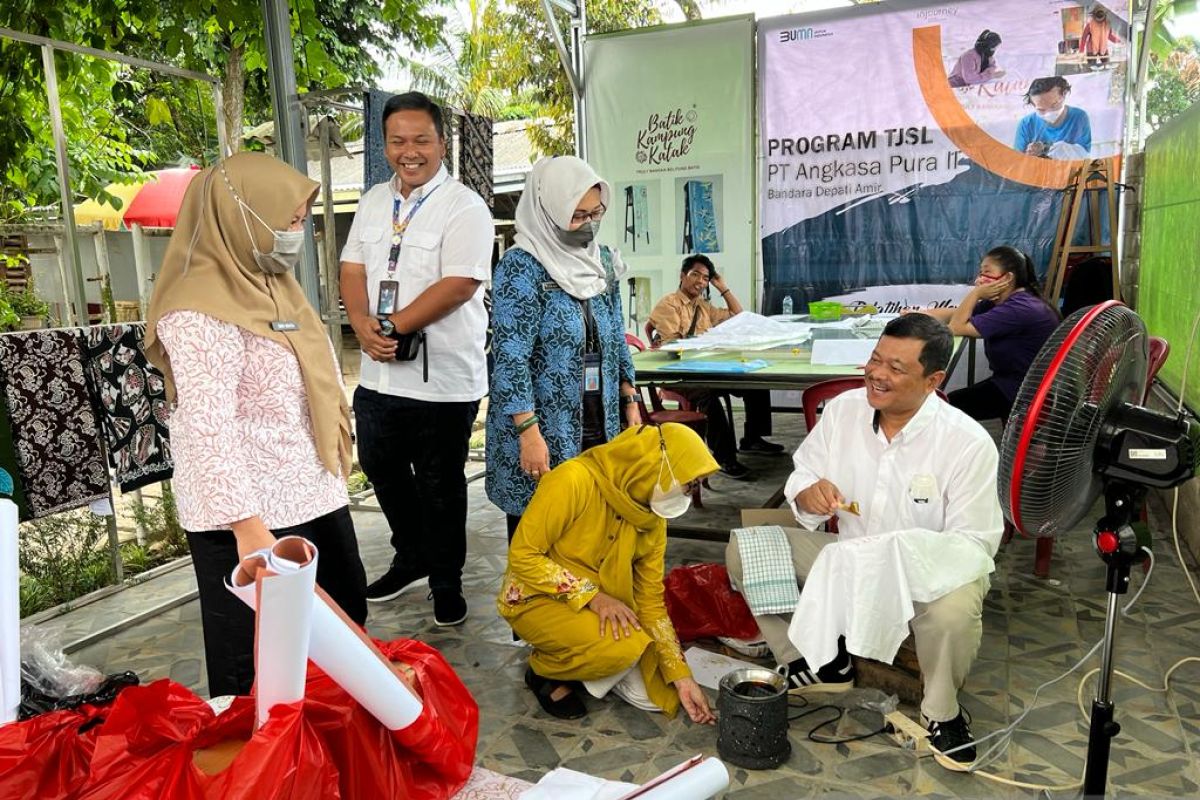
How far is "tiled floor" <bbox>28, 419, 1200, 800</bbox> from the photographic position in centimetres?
217

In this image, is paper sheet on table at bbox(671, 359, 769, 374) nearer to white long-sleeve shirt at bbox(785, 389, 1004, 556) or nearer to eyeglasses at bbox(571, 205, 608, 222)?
white long-sleeve shirt at bbox(785, 389, 1004, 556)

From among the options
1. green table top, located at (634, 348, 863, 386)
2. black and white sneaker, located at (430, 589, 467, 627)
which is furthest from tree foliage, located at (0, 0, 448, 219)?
black and white sneaker, located at (430, 589, 467, 627)

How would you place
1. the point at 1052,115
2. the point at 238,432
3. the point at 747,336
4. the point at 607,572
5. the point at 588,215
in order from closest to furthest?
the point at 238,432 → the point at 607,572 → the point at 588,215 → the point at 747,336 → the point at 1052,115

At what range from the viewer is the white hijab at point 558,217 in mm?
2520

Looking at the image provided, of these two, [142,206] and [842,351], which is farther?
[142,206]

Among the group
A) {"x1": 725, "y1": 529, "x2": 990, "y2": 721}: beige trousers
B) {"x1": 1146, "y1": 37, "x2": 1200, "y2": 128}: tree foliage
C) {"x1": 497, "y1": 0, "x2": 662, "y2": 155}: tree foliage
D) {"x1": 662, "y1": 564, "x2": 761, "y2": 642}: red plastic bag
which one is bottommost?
{"x1": 662, "y1": 564, "x2": 761, "y2": 642}: red plastic bag

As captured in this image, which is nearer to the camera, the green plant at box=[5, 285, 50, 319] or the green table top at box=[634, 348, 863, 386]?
the green plant at box=[5, 285, 50, 319]

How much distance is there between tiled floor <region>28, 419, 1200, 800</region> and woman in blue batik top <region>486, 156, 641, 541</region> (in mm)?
674

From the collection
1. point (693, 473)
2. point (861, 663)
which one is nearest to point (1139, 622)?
point (861, 663)

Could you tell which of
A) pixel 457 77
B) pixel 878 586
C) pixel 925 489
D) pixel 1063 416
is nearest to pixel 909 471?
pixel 925 489

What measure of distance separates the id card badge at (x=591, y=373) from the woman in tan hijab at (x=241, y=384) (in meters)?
1.01

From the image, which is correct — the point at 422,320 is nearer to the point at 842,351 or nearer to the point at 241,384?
the point at 241,384

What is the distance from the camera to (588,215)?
8.43 ft

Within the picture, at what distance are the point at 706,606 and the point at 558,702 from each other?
0.70 metres
